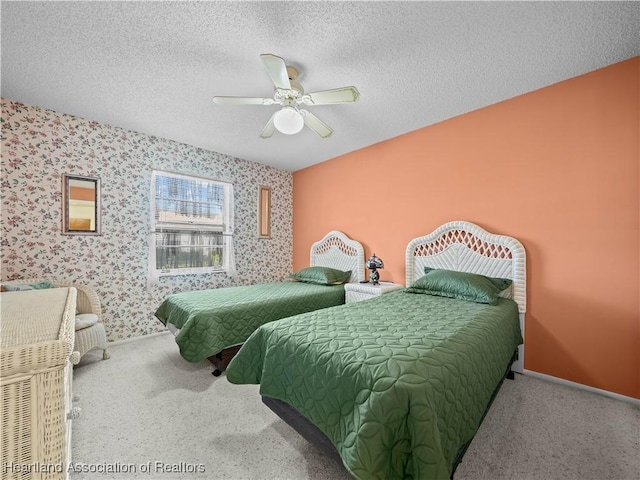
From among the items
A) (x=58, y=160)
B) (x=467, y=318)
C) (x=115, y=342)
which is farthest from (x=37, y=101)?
(x=467, y=318)

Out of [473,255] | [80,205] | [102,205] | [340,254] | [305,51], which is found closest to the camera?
[305,51]

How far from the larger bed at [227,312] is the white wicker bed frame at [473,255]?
45.2 inches

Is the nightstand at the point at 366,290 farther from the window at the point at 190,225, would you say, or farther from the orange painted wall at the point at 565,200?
the window at the point at 190,225

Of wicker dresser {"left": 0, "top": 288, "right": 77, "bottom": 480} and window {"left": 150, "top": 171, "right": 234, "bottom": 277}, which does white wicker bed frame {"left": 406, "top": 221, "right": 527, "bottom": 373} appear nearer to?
window {"left": 150, "top": 171, "right": 234, "bottom": 277}

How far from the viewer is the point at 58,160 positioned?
2.87 meters

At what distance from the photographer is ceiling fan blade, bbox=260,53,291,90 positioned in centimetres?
159

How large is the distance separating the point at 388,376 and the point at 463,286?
64.6 inches

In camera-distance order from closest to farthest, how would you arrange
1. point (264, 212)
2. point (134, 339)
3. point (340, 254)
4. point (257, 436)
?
point (257, 436) → point (134, 339) → point (340, 254) → point (264, 212)

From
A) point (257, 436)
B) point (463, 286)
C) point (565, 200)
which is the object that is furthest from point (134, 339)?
point (565, 200)

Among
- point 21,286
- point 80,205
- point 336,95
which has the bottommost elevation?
point 21,286

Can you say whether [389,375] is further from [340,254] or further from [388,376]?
[340,254]

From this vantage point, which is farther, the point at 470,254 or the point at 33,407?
the point at 470,254

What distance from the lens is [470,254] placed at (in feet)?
9.23

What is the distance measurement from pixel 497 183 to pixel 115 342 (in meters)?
4.63
